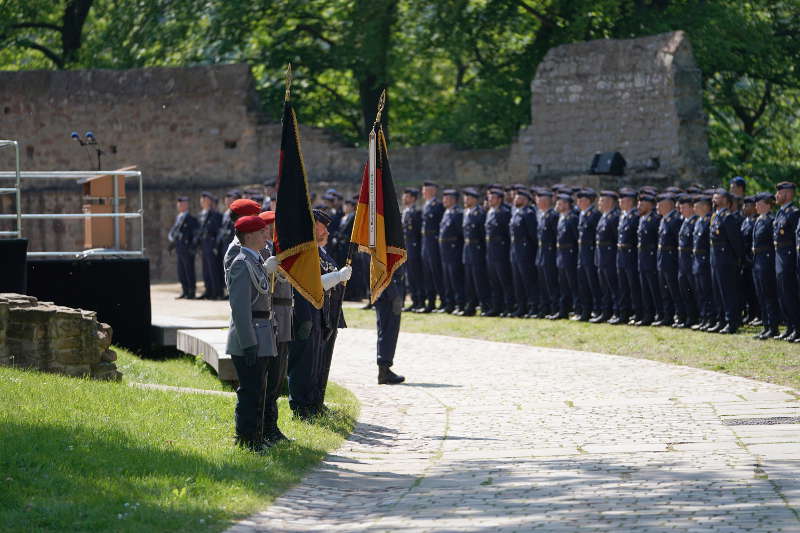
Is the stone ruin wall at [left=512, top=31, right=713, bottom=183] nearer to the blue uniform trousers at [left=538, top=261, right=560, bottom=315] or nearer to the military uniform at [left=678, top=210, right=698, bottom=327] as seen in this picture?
the blue uniform trousers at [left=538, top=261, right=560, bottom=315]

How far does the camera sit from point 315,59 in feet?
98.9

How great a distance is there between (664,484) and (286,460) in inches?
96.1

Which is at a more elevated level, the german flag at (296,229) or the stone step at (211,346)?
the german flag at (296,229)

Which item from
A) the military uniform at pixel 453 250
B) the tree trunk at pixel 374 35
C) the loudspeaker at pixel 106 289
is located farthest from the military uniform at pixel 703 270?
the tree trunk at pixel 374 35

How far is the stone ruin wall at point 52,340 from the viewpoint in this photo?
11.8 m

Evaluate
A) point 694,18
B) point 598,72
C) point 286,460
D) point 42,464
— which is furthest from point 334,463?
point 694,18

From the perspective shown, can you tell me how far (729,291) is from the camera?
1648cm

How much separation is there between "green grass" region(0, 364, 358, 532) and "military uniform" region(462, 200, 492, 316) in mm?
8911

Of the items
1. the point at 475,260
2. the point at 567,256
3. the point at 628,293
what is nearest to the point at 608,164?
the point at 475,260

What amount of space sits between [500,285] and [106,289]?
676 centimetres

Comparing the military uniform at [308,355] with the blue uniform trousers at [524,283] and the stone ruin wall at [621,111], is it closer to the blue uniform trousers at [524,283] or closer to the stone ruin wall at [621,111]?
the blue uniform trousers at [524,283]

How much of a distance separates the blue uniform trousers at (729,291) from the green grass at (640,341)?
0.25 metres

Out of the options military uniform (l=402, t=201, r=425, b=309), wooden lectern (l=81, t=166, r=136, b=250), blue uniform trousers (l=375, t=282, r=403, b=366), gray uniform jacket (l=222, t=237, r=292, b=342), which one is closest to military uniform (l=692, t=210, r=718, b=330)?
blue uniform trousers (l=375, t=282, r=403, b=366)

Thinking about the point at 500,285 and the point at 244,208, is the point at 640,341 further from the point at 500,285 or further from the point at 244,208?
the point at 244,208
